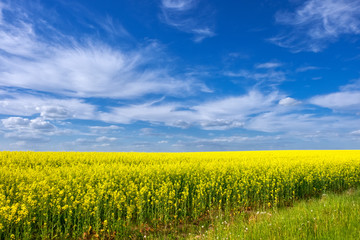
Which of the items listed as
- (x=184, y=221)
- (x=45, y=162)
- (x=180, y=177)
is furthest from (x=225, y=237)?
(x=45, y=162)

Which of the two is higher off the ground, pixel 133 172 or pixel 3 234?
pixel 133 172

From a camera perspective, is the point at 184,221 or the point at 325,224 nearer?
the point at 325,224

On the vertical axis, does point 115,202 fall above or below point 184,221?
above

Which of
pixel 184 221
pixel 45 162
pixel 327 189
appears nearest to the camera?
pixel 184 221

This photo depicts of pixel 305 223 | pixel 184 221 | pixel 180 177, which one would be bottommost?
pixel 184 221

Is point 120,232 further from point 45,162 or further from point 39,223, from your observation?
point 45,162

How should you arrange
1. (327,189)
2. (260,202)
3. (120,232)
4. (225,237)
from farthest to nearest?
(327,189), (260,202), (120,232), (225,237)

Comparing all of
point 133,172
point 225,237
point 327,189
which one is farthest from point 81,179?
point 327,189

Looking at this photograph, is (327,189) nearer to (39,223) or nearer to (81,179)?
(81,179)

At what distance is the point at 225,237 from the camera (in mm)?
6422

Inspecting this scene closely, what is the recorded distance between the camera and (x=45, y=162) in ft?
58.9

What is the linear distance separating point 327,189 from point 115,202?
1336cm

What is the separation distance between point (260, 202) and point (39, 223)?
365 inches

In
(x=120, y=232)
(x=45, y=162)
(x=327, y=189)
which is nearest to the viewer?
(x=120, y=232)
